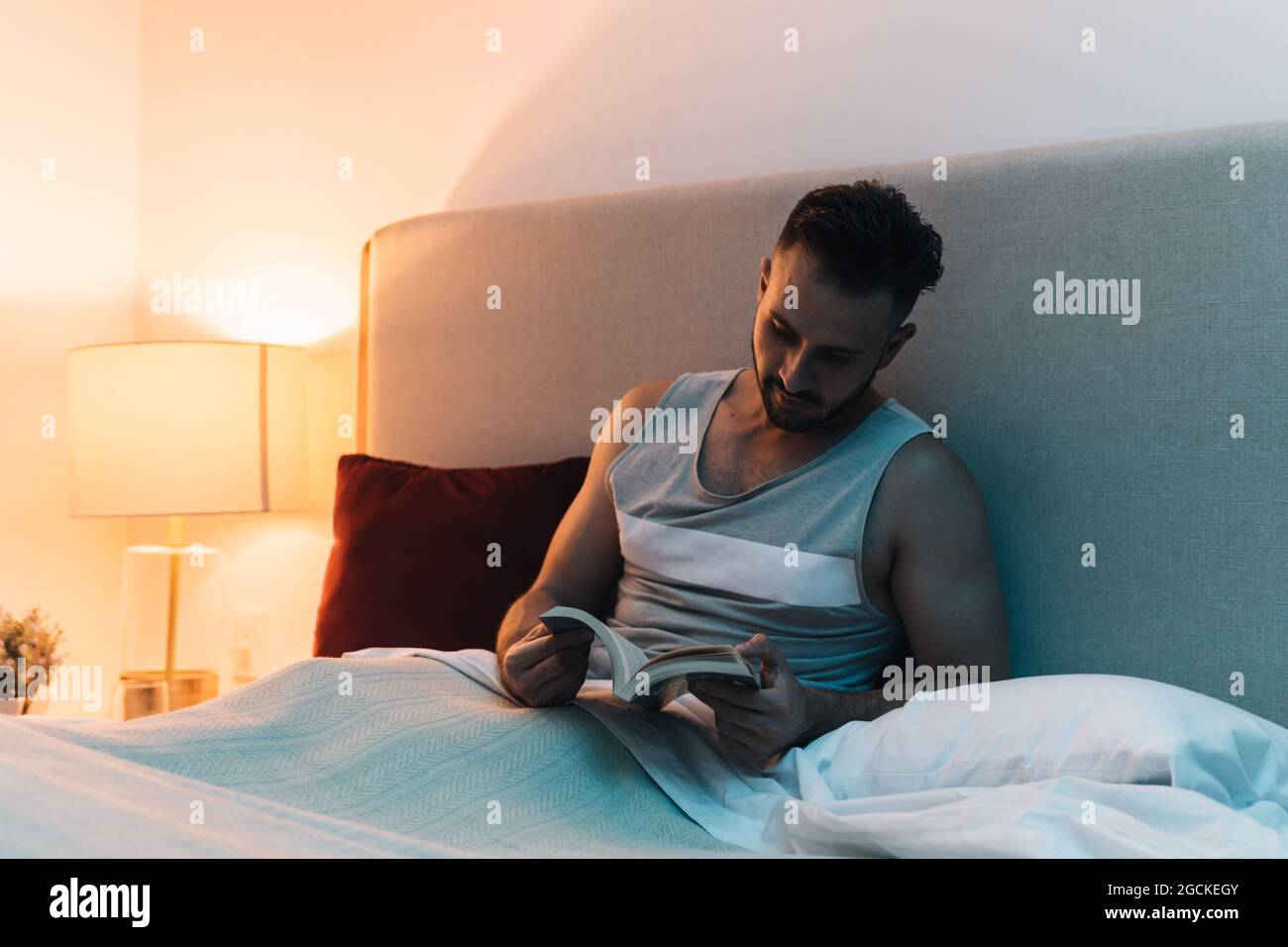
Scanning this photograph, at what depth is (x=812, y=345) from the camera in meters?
1.45

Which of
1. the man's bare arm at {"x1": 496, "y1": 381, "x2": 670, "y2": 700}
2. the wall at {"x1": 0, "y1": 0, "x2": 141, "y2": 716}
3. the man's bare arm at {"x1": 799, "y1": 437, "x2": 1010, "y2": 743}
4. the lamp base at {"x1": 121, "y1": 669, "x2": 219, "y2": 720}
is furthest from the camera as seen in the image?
the wall at {"x1": 0, "y1": 0, "x2": 141, "y2": 716}

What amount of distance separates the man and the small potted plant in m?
0.93

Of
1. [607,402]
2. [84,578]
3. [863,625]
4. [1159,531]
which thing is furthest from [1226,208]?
[84,578]

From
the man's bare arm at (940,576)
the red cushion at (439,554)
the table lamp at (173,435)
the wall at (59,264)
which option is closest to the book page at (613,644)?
the man's bare arm at (940,576)

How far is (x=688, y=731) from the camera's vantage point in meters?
1.29

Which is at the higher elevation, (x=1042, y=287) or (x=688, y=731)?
(x=1042, y=287)

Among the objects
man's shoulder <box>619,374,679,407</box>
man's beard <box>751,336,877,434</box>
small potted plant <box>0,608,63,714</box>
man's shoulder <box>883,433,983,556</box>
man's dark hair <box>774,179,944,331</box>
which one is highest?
man's dark hair <box>774,179,944,331</box>

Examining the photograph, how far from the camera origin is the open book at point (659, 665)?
1102 millimetres

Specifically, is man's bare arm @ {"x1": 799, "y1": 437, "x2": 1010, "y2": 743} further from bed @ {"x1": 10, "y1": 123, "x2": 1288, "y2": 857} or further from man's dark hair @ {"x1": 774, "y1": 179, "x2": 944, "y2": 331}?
man's dark hair @ {"x1": 774, "y1": 179, "x2": 944, "y2": 331}

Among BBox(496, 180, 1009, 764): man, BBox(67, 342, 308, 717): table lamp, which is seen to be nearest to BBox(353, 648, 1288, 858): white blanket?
BBox(496, 180, 1009, 764): man

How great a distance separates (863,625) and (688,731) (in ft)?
0.95

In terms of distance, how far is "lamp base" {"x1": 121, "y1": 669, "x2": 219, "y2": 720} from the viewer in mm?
2098

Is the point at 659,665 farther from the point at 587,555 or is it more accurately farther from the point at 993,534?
the point at 993,534
